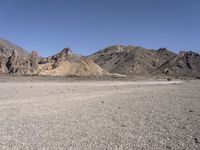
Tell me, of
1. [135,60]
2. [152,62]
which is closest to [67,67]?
[135,60]

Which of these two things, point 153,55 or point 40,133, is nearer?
point 40,133

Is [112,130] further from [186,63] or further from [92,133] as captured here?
[186,63]

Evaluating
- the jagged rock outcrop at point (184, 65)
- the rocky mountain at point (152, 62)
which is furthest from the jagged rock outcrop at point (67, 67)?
the jagged rock outcrop at point (184, 65)

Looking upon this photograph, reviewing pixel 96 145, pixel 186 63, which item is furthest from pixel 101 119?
pixel 186 63

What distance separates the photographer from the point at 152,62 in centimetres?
17362

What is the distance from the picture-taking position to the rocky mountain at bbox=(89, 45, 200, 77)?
511 ft

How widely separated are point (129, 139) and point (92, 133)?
1.53 m

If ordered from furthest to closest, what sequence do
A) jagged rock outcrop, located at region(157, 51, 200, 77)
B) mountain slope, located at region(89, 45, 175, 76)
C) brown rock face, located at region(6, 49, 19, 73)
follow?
1. mountain slope, located at region(89, 45, 175, 76)
2. jagged rock outcrop, located at region(157, 51, 200, 77)
3. brown rock face, located at region(6, 49, 19, 73)

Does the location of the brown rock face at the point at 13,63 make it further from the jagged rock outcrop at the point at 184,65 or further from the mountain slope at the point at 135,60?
the jagged rock outcrop at the point at 184,65

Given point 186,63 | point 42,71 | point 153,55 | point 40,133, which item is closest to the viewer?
point 40,133

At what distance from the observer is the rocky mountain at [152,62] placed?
511ft

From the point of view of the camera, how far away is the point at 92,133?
37.8ft

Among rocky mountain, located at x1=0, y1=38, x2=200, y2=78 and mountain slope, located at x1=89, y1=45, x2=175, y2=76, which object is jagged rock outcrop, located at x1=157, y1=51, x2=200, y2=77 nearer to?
rocky mountain, located at x1=0, y1=38, x2=200, y2=78

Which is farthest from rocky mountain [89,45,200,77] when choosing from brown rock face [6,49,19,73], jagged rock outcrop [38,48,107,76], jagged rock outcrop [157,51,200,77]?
brown rock face [6,49,19,73]
